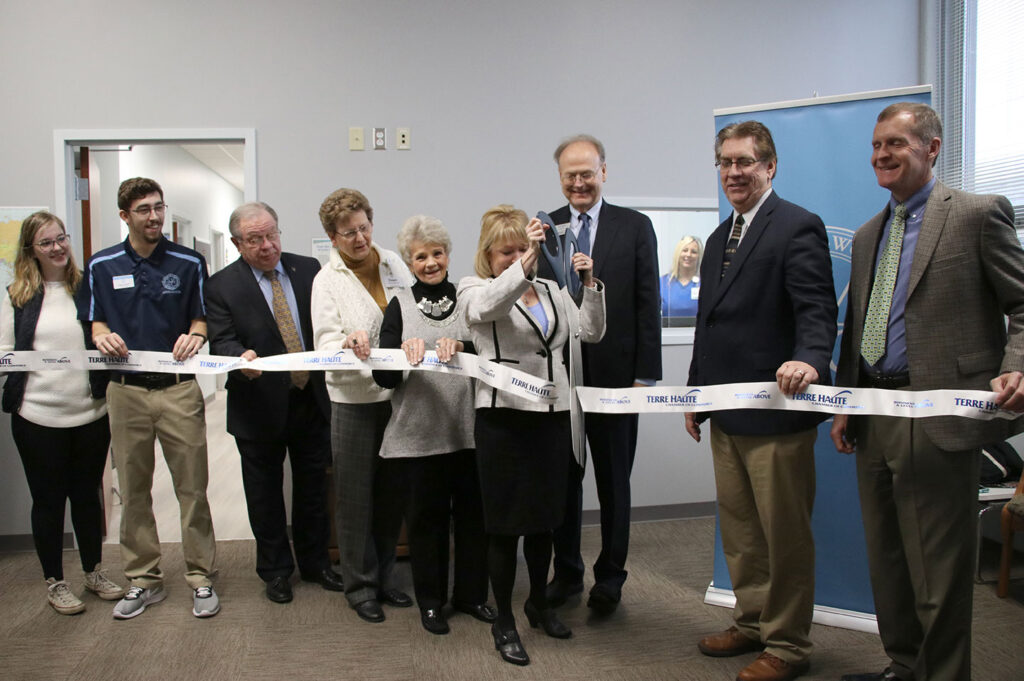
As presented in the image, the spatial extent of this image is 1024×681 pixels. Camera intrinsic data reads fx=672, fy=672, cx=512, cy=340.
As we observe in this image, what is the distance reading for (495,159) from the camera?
406 centimetres

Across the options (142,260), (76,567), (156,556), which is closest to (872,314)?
(142,260)

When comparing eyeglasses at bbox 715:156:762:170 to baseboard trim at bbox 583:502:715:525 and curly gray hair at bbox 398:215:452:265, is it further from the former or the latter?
baseboard trim at bbox 583:502:715:525

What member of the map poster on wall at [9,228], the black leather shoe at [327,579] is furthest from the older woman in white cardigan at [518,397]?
the map poster on wall at [9,228]

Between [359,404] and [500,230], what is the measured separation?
1064 mm

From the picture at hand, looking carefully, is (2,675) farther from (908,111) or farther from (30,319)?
(908,111)

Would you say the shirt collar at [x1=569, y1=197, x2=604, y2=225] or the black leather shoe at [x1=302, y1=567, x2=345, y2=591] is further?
the black leather shoe at [x1=302, y1=567, x2=345, y2=591]

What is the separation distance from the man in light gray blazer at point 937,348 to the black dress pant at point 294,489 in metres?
2.29

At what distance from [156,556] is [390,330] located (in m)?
1.61

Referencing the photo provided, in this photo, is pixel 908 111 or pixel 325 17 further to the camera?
pixel 325 17

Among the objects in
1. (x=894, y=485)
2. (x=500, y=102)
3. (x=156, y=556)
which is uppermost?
(x=500, y=102)

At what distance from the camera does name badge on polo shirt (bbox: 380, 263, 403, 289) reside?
273 centimetres

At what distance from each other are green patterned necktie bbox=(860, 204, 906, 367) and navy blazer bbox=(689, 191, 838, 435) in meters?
Answer: 0.11

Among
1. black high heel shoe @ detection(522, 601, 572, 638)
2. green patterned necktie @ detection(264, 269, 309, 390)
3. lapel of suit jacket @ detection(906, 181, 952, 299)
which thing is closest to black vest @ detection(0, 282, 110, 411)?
green patterned necktie @ detection(264, 269, 309, 390)

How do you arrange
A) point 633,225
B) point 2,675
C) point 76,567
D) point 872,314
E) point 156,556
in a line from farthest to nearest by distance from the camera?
point 76,567 → point 156,556 → point 633,225 → point 2,675 → point 872,314
